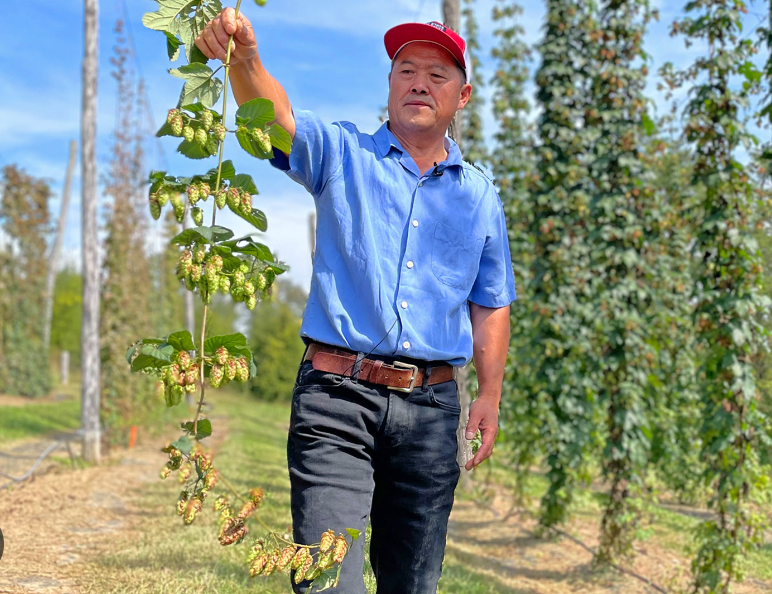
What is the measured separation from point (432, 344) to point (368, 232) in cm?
39

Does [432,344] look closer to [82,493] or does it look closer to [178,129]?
[178,129]

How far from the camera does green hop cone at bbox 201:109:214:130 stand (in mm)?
1981

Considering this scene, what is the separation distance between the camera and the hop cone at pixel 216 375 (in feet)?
6.25

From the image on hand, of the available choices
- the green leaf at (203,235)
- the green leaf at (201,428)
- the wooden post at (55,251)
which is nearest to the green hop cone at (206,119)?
the green leaf at (203,235)

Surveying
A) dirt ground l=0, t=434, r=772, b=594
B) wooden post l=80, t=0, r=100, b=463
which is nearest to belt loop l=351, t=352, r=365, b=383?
dirt ground l=0, t=434, r=772, b=594

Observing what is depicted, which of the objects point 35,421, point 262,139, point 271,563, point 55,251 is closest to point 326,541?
point 271,563

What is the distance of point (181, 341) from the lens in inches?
76.8

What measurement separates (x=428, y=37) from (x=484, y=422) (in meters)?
1.27

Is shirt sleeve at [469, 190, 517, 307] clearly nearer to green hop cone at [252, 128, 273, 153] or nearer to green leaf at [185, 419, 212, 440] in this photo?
green hop cone at [252, 128, 273, 153]

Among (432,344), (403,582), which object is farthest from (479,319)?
(403,582)

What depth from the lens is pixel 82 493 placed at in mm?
7918

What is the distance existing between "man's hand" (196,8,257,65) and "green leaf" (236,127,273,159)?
19 cm

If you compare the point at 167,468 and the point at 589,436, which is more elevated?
the point at 167,468

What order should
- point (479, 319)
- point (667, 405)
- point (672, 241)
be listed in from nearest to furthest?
1. point (479, 319)
2. point (672, 241)
3. point (667, 405)
